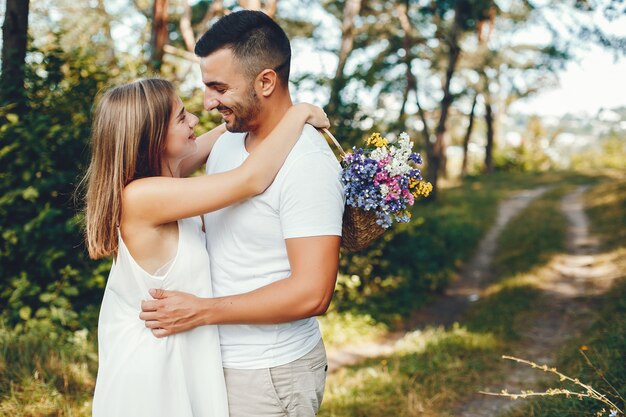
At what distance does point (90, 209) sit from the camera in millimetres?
2102

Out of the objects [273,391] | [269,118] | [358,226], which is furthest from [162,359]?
[269,118]

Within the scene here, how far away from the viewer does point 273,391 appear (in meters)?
2.06

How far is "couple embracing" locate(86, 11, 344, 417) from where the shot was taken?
197 centimetres

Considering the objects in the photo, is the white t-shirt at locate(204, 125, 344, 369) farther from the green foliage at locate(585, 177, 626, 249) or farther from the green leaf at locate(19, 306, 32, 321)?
the green foliage at locate(585, 177, 626, 249)

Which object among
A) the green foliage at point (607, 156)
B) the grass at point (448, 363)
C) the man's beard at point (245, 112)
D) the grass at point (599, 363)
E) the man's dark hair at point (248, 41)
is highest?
the man's dark hair at point (248, 41)

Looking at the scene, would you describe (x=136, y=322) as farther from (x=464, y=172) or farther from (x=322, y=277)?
(x=464, y=172)

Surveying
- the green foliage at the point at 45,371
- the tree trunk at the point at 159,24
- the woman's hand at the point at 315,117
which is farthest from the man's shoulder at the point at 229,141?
the tree trunk at the point at 159,24

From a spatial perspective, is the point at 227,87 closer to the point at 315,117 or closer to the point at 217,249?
the point at 315,117

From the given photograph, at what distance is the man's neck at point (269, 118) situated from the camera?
2266 millimetres

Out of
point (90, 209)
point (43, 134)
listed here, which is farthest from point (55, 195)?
point (90, 209)

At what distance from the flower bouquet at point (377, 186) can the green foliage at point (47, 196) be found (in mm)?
2885

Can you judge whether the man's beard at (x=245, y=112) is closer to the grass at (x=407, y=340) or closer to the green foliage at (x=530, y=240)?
the grass at (x=407, y=340)

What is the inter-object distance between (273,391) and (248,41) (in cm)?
125

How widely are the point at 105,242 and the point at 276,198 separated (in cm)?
64
